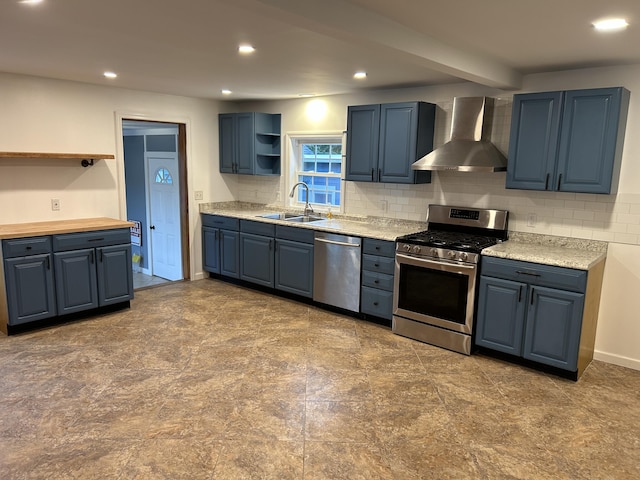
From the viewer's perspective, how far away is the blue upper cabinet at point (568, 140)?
11.2ft

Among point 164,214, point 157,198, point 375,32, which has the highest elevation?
point 375,32

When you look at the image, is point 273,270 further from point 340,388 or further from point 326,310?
point 340,388

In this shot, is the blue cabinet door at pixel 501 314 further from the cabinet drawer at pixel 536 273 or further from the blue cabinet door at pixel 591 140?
the blue cabinet door at pixel 591 140

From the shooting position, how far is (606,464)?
98.7 inches

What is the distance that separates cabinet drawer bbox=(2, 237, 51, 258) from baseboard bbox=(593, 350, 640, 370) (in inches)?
189

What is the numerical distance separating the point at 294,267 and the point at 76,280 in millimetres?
2146

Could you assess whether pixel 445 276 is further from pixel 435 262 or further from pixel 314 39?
pixel 314 39

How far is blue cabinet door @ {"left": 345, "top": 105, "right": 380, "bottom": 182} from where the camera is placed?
4663 millimetres

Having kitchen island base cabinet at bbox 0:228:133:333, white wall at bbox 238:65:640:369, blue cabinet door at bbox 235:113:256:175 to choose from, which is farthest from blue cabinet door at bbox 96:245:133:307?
white wall at bbox 238:65:640:369

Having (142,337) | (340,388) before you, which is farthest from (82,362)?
(340,388)

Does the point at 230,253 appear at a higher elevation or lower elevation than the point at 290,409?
higher

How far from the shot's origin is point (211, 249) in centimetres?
599

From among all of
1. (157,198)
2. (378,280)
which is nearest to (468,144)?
(378,280)

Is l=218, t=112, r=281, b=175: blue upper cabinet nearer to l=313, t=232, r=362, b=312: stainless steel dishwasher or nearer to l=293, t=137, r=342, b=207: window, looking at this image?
l=293, t=137, r=342, b=207: window
